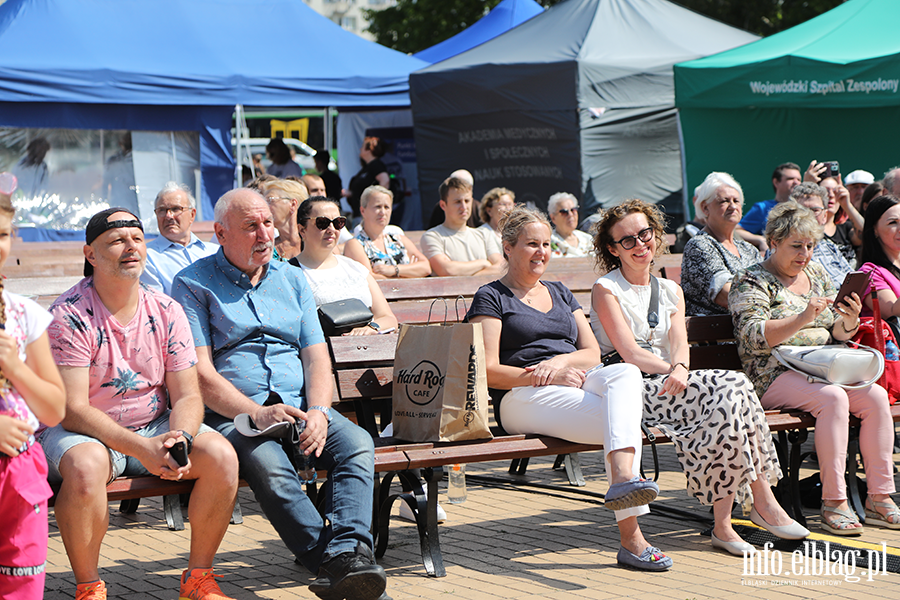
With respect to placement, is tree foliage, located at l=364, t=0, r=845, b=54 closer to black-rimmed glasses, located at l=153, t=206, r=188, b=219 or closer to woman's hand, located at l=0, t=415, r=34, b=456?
black-rimmed glasses, located at l=153, t=206, r=188, b=219

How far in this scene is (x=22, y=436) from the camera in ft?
9.45

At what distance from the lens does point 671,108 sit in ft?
44.6

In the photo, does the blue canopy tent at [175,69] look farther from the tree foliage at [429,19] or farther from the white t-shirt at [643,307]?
the tree foliage at [429,19]

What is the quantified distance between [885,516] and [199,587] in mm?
3266

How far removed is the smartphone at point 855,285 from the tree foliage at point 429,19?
2365 centimetres

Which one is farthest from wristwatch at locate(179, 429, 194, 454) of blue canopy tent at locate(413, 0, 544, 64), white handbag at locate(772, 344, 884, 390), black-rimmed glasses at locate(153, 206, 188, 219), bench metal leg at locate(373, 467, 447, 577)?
blue canopy tent at locate(413, 0, 544, 64)

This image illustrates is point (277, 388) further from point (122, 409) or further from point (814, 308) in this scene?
point (814, 308)

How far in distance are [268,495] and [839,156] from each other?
10.5 meters

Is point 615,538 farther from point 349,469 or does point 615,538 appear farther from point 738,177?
point 738,177

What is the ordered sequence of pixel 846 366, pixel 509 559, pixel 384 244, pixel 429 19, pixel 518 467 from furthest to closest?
pixel 429 19
pixel 384 244
pixel 518 467
pixel 846 366
pixel 509 559

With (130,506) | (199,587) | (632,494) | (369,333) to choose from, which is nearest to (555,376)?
(632,494)

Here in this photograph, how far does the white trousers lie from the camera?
426 centimetres

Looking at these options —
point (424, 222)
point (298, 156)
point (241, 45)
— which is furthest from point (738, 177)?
point (298, 156)

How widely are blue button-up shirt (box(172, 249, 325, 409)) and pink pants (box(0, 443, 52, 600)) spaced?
1.25m
